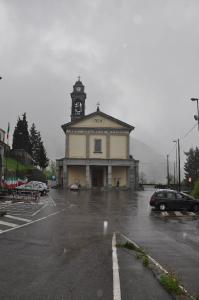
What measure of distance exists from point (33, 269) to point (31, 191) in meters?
34.1

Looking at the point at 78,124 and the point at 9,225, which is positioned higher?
the point at 78,124

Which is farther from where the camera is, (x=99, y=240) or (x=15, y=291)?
(x=99, y=240)

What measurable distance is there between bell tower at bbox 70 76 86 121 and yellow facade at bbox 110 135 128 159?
9.71 m

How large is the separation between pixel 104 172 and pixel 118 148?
5458 millimetres

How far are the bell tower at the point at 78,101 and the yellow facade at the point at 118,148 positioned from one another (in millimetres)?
9707

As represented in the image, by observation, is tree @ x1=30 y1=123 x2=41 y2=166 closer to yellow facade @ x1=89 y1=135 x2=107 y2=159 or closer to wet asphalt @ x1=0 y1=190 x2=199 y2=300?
yellow facade @ x1=89 y1=135 x2=107 y2=159

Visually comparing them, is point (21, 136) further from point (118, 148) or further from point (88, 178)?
point (118, 148)

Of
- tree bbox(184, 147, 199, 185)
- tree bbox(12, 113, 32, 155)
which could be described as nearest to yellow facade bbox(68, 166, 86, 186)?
tree bbox(12, 113, 32, 155)

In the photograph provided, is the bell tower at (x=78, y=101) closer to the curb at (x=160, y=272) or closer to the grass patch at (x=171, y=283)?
the curb at (x=160, y=272)

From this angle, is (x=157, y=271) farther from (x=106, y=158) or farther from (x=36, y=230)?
(x=106, y=158)

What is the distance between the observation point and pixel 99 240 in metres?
14.4

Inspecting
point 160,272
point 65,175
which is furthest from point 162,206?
point 65,175

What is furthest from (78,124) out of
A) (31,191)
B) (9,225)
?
(9,225)

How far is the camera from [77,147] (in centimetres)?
8188
